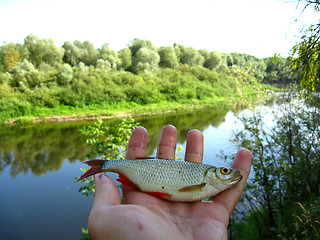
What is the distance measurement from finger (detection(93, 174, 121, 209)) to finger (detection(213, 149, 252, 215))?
1084 millimetres

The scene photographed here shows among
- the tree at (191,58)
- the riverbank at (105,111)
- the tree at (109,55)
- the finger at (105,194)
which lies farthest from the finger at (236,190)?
the tree at (191,58)

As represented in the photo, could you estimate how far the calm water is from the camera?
281 inches

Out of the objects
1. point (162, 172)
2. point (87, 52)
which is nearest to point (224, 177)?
point (162, 172)

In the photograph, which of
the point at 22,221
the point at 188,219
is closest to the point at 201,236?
the point at 188,219

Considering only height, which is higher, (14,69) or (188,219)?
(14,69)

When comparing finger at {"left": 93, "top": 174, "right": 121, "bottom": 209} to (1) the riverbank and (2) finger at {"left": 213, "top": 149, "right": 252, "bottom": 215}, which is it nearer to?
(2) finger at {"left": 213, "top": 149, "right": 252, "bottom": 215}

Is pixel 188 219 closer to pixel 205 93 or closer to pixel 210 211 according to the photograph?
pixel 210 211

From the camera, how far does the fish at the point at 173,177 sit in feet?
8.02

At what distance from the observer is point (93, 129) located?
5855 mm

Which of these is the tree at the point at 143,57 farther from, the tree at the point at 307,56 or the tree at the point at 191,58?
the tree at the point at 307,56

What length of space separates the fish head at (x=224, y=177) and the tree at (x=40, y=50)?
31.7 metres

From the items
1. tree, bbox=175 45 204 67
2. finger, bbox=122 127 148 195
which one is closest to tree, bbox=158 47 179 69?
tree, bbox=175 45 204 67

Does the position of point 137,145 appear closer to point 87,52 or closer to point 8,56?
point 8,56

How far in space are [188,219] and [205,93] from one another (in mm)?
28953
